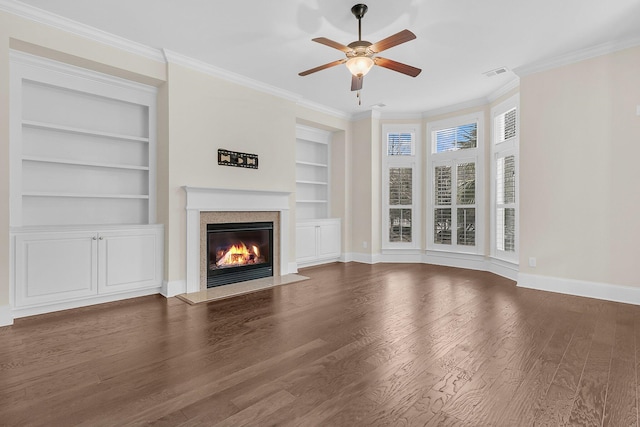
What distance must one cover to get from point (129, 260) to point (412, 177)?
16.9 feet

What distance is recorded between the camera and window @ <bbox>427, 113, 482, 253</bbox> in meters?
5.90

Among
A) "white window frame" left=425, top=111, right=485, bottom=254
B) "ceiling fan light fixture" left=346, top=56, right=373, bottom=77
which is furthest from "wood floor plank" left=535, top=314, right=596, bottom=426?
"white window frame" left=425, top=111, right=485, bottom=254

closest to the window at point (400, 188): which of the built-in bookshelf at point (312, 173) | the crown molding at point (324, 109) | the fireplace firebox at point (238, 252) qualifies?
the crown molding at point (324, 109)

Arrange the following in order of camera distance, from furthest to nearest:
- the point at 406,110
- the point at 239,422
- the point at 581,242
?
the point at 406,110, the point at 581,242, the point at 239,422

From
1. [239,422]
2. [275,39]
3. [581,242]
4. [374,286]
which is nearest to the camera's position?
[239,422]

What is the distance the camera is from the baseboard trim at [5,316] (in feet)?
9.82

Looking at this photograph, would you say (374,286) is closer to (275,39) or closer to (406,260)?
(406,260)

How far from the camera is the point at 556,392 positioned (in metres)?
1.90

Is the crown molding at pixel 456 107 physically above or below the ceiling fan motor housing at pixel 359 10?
above

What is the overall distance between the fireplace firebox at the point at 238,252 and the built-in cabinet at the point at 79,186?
67 cm

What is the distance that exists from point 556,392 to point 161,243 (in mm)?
4113

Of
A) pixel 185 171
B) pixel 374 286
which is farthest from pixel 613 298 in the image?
pixel 185 171

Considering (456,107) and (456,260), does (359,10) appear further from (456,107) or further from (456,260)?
(456,260)

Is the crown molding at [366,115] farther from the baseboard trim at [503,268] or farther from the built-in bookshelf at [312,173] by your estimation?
the baseboard trim at [503,268]
